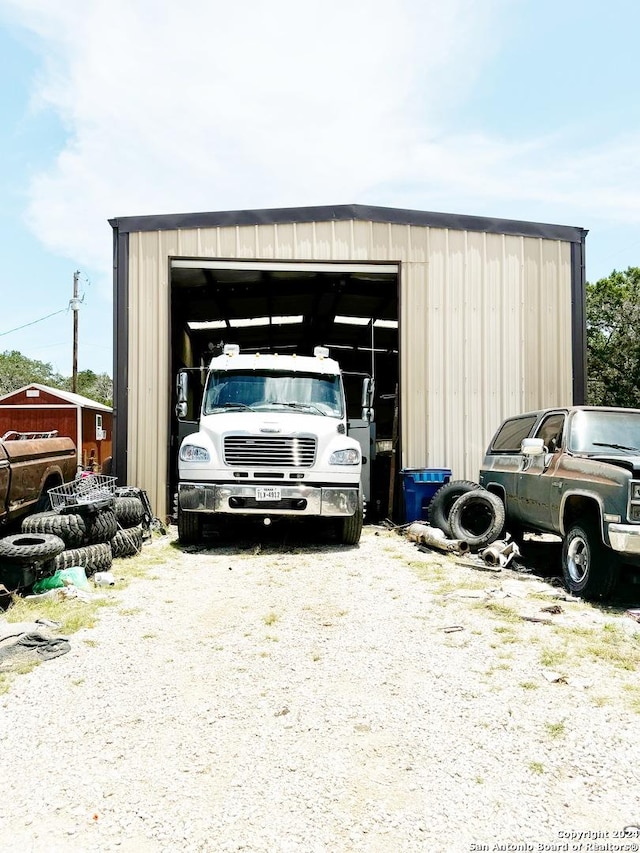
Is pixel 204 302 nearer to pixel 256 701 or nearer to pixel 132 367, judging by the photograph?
pixel 132 367

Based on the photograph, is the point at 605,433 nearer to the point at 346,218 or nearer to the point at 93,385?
the point at 346,218

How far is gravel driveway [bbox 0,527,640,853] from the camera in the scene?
2273 millimetres

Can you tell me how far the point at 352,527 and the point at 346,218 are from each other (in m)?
5.67

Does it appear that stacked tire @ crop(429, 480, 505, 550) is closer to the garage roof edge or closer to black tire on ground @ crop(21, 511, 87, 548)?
black tire on ground @ crop(21, 511, 87, 548)

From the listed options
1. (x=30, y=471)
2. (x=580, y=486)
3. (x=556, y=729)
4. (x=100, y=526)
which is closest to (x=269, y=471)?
(x=100, y=526)

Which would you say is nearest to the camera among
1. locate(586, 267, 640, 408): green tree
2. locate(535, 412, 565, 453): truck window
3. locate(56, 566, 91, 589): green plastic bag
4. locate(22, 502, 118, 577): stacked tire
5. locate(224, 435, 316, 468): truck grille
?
locate(56, 566, 91, 589): green plastic bag

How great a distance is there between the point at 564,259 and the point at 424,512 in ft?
18.0

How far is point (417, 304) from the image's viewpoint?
11000 mm

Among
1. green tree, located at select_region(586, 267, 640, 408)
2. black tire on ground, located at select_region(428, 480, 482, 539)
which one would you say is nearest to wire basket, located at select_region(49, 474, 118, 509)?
black tire on ground, located at select_region(428, 480, 482, 539)

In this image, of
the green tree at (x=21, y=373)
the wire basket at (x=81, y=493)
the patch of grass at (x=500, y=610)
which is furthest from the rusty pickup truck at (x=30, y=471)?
the green tree at (x=21, y=373)

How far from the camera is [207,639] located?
14.7 ft

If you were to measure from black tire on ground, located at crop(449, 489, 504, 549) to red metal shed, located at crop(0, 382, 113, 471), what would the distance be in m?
17.7

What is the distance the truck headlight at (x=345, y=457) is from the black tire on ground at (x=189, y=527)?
1.98 m

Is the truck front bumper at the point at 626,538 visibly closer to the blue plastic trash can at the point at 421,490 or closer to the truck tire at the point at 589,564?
the truck tire at the point at 589,564
